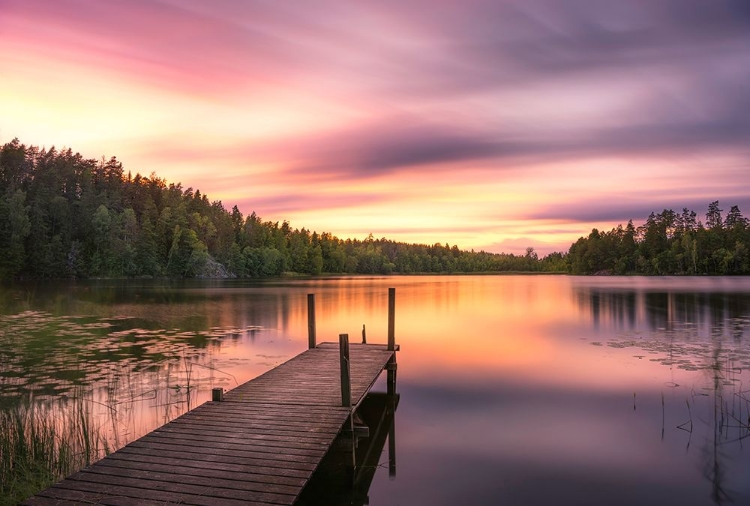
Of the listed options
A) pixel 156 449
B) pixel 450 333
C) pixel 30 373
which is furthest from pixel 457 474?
pixel 450 333

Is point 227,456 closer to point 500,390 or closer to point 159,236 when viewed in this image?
point 500,390

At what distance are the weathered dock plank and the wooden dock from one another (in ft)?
0.04

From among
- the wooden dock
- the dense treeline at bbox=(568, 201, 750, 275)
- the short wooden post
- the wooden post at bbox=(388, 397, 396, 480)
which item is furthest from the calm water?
the dense treeline at bbox=(568, 201, 750, 275)

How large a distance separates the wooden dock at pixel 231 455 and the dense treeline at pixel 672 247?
16541 cm

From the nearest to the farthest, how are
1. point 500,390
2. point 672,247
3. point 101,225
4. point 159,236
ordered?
point 500,390 → point 101,225 → point 159,236 → point 672,247

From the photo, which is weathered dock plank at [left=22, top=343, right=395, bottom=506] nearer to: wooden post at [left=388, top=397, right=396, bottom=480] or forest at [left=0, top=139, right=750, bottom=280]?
wooden post at [left=388, top=397, right=396, bottom=480]

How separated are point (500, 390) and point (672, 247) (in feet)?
546

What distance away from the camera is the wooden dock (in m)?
6.65

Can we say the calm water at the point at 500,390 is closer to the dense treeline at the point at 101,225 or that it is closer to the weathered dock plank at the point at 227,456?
the weathered dock plank at the point at 227,456

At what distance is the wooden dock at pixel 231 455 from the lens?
665 centimetres

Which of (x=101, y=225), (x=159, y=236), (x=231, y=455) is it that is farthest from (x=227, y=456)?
(x=159, y=236)

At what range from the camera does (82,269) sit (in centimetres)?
10662

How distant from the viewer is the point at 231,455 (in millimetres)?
8023

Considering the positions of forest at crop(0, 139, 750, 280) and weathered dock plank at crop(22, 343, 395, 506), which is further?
forest at crop(0, 139, 750, 280)
